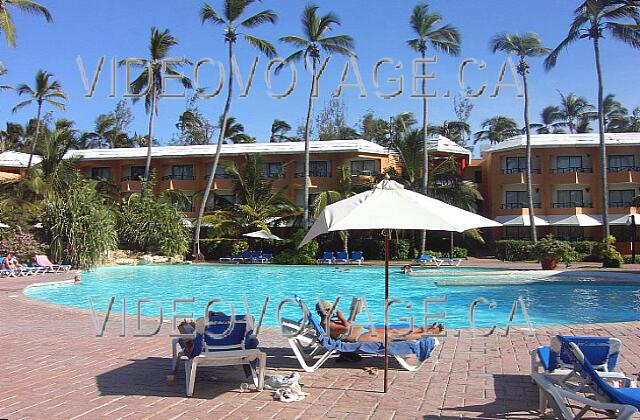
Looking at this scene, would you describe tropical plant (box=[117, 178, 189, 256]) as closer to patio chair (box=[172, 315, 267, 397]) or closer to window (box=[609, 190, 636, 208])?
patio chair (box=[172, 315, 267, 397])

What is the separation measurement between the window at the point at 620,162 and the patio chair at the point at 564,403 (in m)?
36.4

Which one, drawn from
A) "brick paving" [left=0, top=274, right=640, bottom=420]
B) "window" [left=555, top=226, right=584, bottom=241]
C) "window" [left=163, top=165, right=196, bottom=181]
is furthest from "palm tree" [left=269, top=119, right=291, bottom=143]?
"brick paving" [left=0, top=274, right=640, bottom=420]

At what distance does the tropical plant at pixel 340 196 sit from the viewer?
31.8 meters

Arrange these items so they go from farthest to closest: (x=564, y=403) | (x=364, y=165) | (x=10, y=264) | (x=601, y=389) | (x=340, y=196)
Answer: (x=364, y=165), (x=340, y=196), (x=10, y=264), (x=564, y=403), (x=601, y=389)

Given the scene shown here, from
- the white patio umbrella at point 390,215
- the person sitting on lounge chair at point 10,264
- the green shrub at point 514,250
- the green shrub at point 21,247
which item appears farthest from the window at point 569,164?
the white patio umbrella at point 390,215

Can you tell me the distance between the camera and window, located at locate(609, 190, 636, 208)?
1437 inches

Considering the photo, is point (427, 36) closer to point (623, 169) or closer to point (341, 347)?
point (623, 169)

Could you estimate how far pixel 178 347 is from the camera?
629 centimetres

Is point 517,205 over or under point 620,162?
under

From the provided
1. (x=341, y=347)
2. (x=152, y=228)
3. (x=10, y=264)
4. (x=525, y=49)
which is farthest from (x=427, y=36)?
(x=341, y=347)

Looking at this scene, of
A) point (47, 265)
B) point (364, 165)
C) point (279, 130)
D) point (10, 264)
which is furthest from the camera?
point (279, 130)

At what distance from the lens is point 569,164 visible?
1467 inches

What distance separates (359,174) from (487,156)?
31.8ft

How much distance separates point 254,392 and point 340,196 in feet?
89.2
